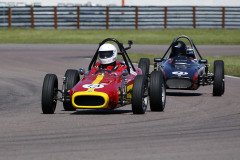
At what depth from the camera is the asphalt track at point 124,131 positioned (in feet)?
24.7

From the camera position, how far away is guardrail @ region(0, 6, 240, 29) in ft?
154

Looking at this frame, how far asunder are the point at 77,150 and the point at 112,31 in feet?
128

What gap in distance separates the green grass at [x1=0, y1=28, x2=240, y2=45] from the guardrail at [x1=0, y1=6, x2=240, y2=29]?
828mm

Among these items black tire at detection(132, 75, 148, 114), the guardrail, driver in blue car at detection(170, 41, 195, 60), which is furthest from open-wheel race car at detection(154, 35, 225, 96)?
the guardrail

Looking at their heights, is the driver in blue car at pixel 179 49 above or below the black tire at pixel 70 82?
above

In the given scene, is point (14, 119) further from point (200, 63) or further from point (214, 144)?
point (200, 63)

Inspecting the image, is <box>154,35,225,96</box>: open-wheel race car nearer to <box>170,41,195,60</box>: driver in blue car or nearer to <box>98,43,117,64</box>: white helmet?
<box>170,41,195,60</box>: driver in blue car

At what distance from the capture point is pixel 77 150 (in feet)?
25.3

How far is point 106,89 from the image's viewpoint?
432 inches

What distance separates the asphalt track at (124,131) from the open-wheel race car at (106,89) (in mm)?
198

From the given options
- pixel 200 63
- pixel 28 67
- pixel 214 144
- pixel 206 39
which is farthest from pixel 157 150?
pixel 206 39

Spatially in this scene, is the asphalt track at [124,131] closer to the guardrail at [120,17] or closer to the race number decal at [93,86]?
the race number decal at [93,86]

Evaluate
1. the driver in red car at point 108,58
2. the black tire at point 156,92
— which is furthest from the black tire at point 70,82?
the black tire at point 156,92

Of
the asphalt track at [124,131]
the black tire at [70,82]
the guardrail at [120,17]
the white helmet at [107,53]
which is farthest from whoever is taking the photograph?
the guardrail at [120,17]
